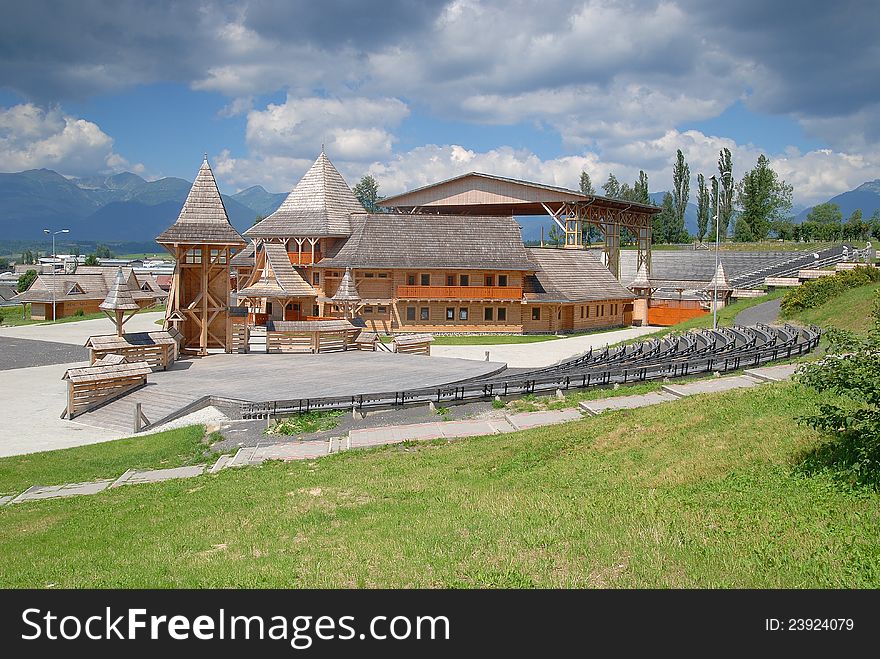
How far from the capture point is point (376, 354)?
1350 inches

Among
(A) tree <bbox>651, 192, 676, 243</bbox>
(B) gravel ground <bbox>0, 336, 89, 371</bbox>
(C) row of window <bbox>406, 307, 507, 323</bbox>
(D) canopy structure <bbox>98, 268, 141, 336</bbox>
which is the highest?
(A) tree <bbox>651, 192, 676, 243</bbox>

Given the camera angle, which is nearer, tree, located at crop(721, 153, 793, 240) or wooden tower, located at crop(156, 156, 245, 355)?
wooden tower, located at crop(156, 156, 245, 355)

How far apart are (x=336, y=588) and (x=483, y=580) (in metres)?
1.55

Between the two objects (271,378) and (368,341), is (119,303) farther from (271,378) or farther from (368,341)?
(368,341)

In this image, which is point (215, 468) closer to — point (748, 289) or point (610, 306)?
point (610, 306)

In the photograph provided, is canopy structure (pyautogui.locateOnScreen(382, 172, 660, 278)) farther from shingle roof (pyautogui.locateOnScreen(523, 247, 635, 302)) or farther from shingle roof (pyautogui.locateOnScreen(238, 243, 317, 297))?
shingle roof (pyautogui.locateOnScreen(238, 243, 317, 297))

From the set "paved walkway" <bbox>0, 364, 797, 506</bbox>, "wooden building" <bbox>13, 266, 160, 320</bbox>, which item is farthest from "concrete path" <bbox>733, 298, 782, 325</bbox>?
"wooden building" <bbox>13, 266, 160, 320</bbox>

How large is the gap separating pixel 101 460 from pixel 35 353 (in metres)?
24.7

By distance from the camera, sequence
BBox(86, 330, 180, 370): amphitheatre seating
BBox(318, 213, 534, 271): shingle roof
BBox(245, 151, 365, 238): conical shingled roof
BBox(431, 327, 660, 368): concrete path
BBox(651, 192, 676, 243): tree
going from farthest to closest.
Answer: BBox(651, 192, 676, 243): tree
BBox(245, 151, 365, 238): conical shingled roof
BBox(318, 213, 534, 271): shingle roof
BBox(431, 327, 660, 368): concrete path
BBox(86, 330, 180, 370): amphitheatre seating

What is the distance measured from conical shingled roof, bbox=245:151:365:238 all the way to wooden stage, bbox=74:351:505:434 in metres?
18.7

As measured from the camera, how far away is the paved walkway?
51.3 ft

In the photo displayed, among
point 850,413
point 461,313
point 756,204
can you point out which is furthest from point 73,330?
point 756,204
